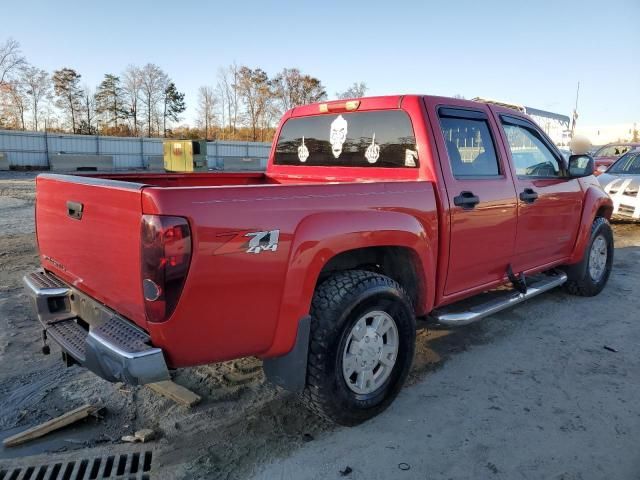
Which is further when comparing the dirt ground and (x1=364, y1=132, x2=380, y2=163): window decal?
(x1=364, y1=132, x2=380, y2=163): window decal

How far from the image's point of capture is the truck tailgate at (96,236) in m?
2.29

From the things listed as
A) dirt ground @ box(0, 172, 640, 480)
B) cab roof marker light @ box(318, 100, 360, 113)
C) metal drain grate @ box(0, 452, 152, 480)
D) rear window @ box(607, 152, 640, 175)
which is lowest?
metal drain grate @ box(0, 452, 152, 480)

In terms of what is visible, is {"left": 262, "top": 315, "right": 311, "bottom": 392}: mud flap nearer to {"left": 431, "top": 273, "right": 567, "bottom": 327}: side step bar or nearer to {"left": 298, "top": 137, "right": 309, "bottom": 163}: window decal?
{"left": 431, "top": 273, "right": 567, "bottom": 327}: side step bar

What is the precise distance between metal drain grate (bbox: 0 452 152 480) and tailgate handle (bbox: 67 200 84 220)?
4.31 ft

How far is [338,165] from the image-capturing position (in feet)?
13.4

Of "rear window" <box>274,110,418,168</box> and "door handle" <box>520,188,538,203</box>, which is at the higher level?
"rear window" <box>274,110,418,168</box>

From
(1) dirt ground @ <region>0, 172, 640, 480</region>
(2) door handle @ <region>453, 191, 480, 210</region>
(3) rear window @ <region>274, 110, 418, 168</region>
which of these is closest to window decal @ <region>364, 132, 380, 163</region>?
(3) rear window @ <region>274, 110, 418, 168</region>

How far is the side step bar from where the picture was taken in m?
3.53

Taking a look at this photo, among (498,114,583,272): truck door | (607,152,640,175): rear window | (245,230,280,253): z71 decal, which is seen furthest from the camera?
(607,152,640,175): rear window

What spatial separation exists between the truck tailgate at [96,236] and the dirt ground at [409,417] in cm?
84

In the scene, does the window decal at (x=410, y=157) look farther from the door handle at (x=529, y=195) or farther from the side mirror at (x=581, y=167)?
the side mirror at (x=581, y=167)

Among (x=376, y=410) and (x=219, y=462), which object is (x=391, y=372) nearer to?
(x=376, y=410)

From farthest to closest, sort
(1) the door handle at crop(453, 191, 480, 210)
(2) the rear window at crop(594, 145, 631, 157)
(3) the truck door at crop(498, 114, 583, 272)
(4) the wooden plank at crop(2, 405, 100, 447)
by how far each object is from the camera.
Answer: (2) the rear window at crop(594, 145, 631, 157) → (3) the truck door at crop(498, 114, 583, 272) → (1) the door handle at crop(453, 191, 480, 210) → (4) the wooden plank at crop(2, 405, 100, 447)

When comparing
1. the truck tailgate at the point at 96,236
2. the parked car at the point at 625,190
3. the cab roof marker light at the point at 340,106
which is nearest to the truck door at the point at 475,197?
the cab roof marker light at the point at 340,106
